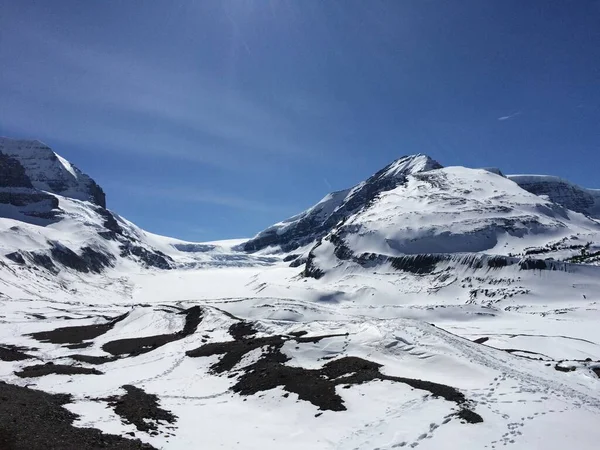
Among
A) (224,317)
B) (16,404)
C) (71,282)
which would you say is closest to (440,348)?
(16,404)

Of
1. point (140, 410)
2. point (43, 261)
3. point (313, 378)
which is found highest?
point (43, 261)

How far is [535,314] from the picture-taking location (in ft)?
287

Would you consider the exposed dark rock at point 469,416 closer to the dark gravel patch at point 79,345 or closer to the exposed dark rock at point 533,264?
the dark gravel patch at point 79,345

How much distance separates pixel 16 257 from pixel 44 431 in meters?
183

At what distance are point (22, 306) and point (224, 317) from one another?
7330 cm

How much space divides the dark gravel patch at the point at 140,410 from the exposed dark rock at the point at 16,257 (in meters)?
170

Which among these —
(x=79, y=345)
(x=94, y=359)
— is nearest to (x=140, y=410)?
(x=94, y=359)

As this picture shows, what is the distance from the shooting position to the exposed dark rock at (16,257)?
169812 mm

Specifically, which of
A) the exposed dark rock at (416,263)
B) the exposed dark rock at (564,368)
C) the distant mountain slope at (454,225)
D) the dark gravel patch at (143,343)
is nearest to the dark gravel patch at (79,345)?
the dark gravel patch at (143,343)

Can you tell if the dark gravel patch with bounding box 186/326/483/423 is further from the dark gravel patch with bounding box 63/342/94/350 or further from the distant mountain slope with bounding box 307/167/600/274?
the distant mountain slope with bounding box 307/167/600/274

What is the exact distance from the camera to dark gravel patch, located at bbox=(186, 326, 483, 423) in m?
26.7

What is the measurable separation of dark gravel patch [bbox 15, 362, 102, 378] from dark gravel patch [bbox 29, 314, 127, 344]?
75.4 ft

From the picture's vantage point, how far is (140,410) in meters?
26.8

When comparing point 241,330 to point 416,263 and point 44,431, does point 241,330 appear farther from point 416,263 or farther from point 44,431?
point 416,263
